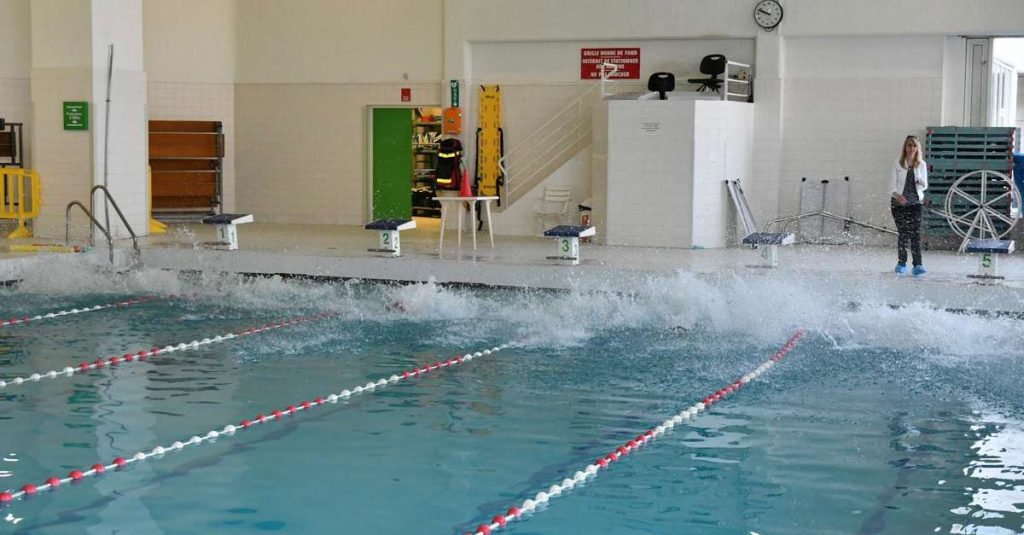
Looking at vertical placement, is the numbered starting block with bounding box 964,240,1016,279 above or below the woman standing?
below

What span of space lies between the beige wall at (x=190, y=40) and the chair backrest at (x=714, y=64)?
23.7 feet

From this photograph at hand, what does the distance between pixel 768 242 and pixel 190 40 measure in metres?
9.65

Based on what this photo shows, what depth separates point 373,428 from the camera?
23.2ft

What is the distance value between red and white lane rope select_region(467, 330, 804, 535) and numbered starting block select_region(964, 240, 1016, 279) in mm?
3696

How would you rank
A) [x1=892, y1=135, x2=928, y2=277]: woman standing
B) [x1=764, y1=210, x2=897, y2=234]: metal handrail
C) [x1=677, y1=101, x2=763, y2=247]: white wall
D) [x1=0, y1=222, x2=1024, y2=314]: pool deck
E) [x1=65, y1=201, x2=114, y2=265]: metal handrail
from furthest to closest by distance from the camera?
[x1=764, y1=210, x2=897, y2=234]: metal handrail, [x1=677, y1=101, x2=763, y2=247]: white wall, [x1=65, y1=201, x2=114, y2=265]: metal handrail, [x1=892, y1=135, x2=928, y2=277]: woman standing, [x1=0, y1=222, x2=1024, y2=314]: pool deck

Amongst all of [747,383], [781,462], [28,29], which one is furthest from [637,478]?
[28,29]

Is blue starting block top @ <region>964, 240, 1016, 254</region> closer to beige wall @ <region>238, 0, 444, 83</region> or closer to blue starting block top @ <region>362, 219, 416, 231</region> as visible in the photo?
blue starting block top @ <region>362, 219, 416, 231</region>

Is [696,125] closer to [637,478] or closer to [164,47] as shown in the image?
[164,47]

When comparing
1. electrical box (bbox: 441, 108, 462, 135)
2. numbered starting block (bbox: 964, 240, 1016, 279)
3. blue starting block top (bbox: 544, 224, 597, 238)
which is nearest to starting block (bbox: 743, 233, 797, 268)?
blue starting block top (bbox: 544, 224, 597, 238)

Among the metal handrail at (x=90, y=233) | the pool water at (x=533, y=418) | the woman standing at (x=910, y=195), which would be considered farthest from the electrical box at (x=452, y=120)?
the woman standing at (x=910, y=195)

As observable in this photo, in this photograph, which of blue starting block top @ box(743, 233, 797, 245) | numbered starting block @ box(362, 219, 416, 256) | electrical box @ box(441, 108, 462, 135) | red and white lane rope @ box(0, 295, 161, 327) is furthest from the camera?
electrical box @ box(441, 108, 462, 135)

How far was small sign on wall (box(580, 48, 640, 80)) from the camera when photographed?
55.5 feet

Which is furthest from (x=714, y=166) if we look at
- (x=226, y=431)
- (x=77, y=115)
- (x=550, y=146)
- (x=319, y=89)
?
(x=226, y=431)

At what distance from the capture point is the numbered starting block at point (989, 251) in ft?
38.5
